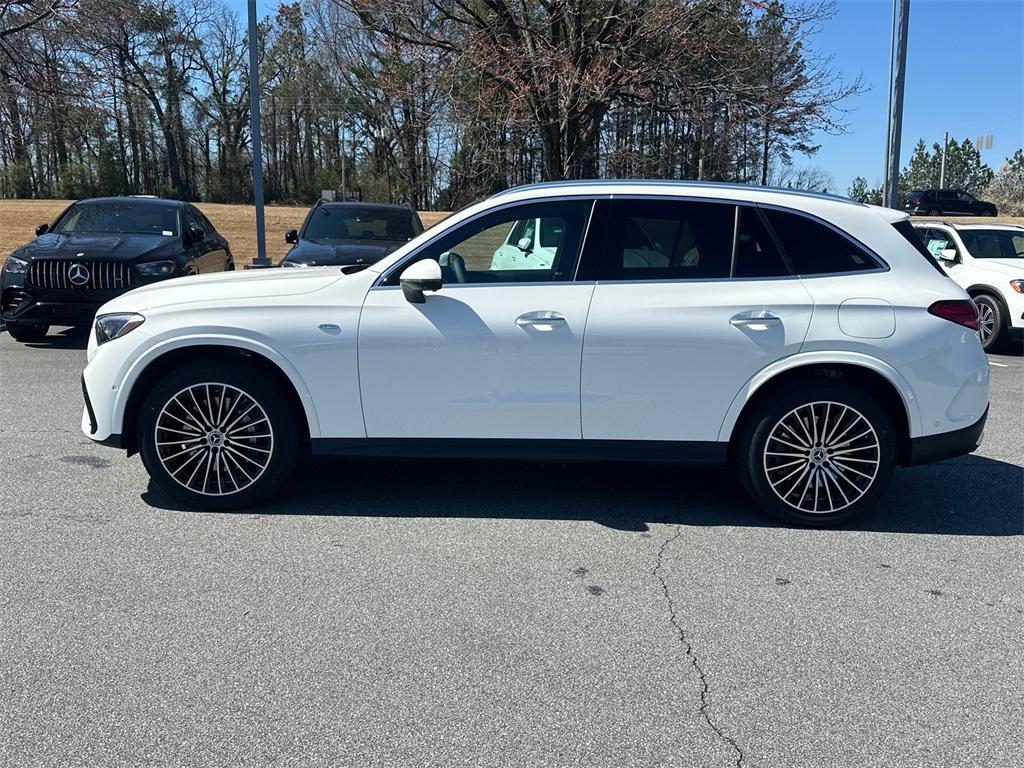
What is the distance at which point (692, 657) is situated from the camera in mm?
3447

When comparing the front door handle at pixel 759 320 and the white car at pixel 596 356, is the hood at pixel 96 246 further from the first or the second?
the front door handle at pixel 759 320

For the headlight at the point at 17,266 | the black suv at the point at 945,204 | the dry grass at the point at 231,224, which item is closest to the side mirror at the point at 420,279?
the headlight at the point at 17,266

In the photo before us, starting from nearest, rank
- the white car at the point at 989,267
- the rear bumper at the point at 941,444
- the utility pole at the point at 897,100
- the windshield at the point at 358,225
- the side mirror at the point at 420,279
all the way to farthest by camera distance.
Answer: the side mirror at the point at 420,279
the rear bumper at the point at 941,444
the white car at the point at 989,267
the windshield at the point at 358,225
the utility pole at the point at 897,100

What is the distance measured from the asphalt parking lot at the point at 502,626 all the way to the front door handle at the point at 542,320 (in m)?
1.10

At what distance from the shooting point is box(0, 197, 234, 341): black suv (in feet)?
32.2

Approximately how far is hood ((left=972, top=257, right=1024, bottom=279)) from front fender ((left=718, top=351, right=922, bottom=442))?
26.4 feet

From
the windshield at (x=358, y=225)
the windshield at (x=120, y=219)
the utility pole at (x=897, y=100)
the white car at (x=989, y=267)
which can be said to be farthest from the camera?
the utility pole at (x=897, y=100)

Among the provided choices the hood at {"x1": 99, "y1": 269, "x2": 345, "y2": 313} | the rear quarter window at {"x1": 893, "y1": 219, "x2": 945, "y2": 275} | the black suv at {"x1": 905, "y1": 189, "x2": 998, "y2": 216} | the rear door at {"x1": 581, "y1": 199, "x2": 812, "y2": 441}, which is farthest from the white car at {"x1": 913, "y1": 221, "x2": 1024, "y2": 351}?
the black suv at {"x1": 905, "y1": 189, "x2": 998, "y2": 216}

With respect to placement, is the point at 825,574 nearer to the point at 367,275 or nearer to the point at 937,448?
the point at 937,448

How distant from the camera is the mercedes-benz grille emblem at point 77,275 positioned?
9797 millimetres

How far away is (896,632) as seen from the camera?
3699mm

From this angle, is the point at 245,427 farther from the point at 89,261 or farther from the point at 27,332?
the point at 27,332

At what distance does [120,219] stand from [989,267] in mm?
11478

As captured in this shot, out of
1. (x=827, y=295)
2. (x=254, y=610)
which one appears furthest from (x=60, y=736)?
(x=827, y=295)
